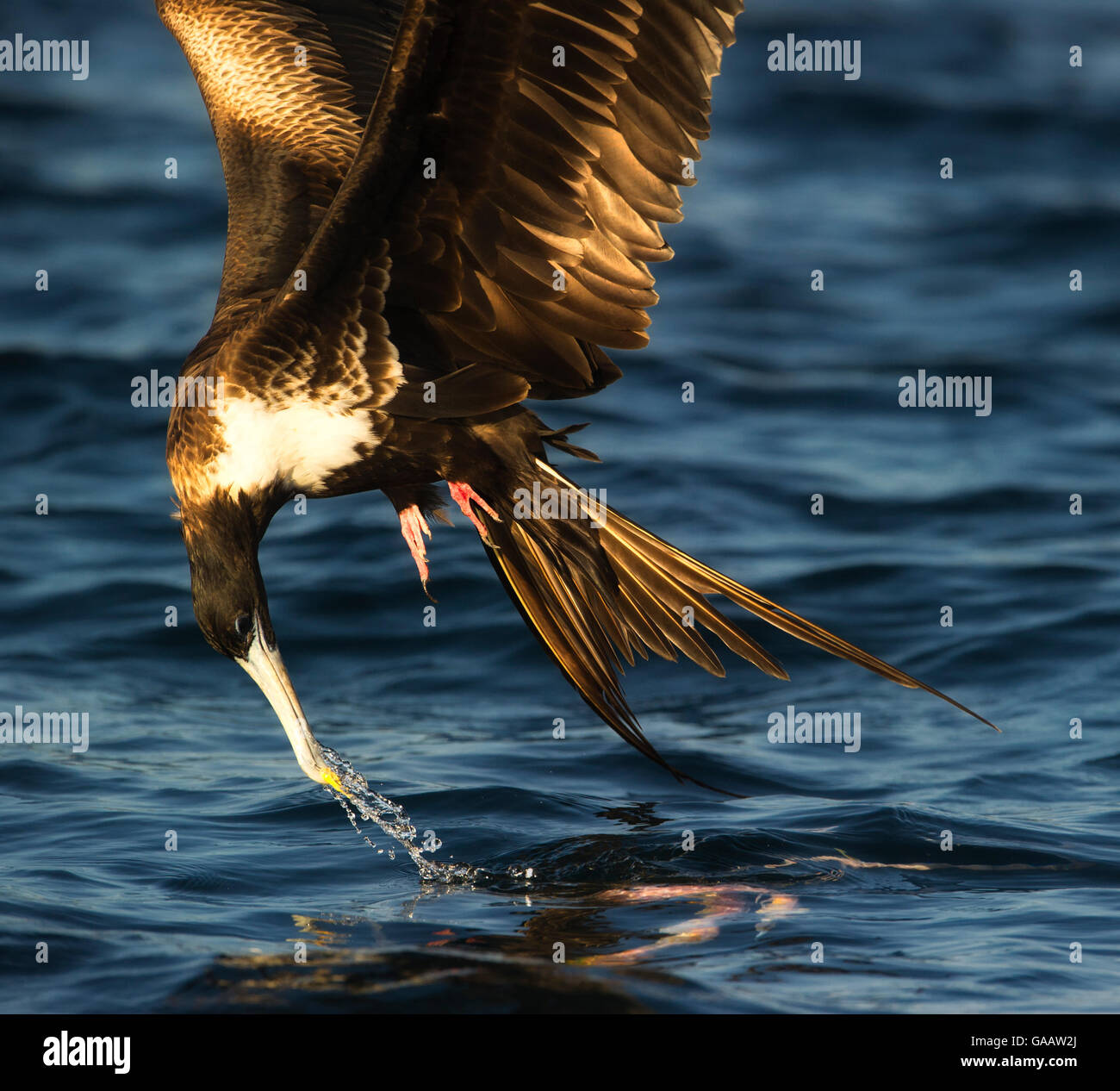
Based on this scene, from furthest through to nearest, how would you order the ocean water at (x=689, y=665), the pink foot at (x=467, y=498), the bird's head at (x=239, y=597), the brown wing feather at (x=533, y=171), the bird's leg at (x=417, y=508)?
the bird's leg at (x=417, y=508) → the pink foot at (x=467, y=498) → the bird's head at (x=239, y=597) → the ocean water at (x=689, y=665) → the brown wing feather at (x=533, y=171)

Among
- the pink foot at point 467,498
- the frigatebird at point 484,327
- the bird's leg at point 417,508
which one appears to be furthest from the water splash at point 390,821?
the pink foot at point 467,498

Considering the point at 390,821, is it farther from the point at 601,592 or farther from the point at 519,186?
the point at 519,186

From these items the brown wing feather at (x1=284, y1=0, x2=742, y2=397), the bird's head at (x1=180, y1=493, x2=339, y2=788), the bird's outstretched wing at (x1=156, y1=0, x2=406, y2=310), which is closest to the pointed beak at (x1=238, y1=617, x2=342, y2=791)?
the bird's head at (x1=180, y1=493, x2=339, y2=788)

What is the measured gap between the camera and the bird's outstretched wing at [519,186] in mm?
3807

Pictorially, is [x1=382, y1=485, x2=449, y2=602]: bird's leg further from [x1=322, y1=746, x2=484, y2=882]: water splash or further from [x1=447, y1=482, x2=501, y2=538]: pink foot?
[x1=322, y1=746, x2=484, y2=882]: water splash

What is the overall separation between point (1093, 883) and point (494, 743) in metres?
2.24

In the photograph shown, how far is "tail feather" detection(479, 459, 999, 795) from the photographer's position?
15.0 feet

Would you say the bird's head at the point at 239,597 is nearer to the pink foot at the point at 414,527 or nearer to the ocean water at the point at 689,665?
the ocean water at the point at 689,665

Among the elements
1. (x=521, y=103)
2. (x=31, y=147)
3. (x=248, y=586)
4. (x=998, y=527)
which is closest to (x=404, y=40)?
(x=521, y=103)

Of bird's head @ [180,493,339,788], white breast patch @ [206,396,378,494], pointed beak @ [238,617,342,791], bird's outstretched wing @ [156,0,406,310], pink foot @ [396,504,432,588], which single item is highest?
bird's outstretched wing @ [156,0,406,310]

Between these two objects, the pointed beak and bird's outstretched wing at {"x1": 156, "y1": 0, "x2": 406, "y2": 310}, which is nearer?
the pointed beak

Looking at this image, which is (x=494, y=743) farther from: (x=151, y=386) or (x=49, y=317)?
(x=49, y=317)

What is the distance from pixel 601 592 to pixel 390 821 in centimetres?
100

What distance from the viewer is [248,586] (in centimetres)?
432
